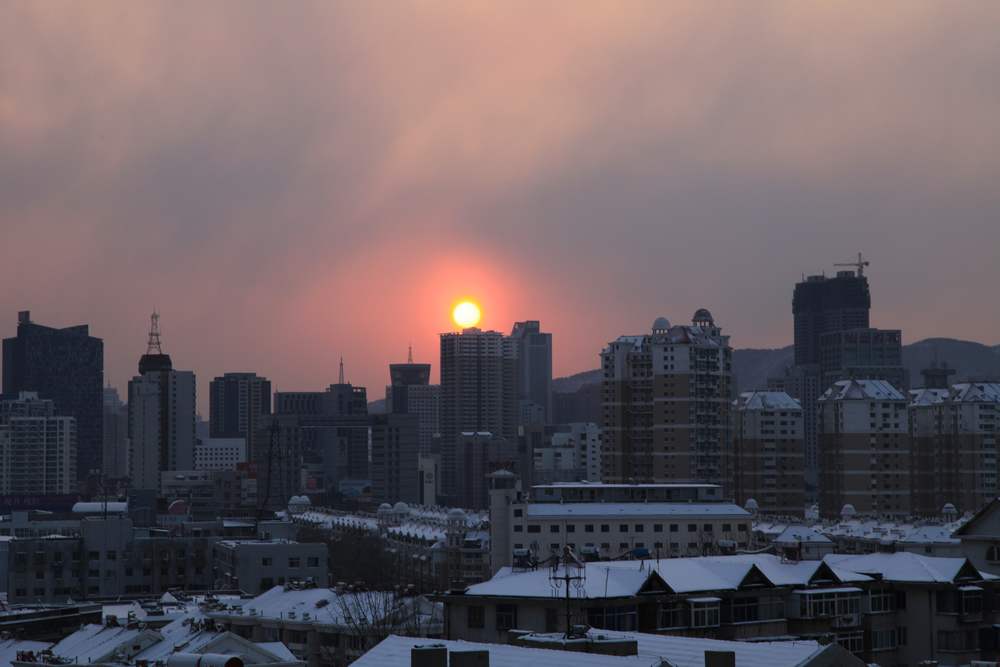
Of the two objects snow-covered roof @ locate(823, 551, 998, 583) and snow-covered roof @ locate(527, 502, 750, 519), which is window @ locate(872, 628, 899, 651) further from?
snow-covered roof @ locate(527, 502, 750, 519)

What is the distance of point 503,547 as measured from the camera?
14288cm

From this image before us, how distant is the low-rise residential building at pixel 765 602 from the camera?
60.9 m

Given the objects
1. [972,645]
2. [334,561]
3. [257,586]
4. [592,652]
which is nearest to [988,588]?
[972,645]

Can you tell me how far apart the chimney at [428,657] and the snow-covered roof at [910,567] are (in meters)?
36.8

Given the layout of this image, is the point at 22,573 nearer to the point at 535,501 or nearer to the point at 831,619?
the point at 535,501

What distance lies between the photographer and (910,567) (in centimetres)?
7169

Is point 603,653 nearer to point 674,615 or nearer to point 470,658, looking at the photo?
point 470,658

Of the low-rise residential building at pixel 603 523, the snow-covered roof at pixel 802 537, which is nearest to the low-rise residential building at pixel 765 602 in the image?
the snow-covered roof at pixel 802 537

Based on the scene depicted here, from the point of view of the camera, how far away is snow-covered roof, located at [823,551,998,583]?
231 feet

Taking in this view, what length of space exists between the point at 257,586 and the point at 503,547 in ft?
76.0

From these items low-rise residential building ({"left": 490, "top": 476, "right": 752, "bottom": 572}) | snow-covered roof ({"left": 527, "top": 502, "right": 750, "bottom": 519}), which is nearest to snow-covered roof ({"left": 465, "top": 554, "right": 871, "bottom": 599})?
low-rise residential building ({"left": 490, "top": 476, "right": 752, "bottom": 572})

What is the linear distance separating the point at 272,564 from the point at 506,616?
70721mm

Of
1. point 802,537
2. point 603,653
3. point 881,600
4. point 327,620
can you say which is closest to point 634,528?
point 802,537

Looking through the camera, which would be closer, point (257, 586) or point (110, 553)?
point (257, 586)
